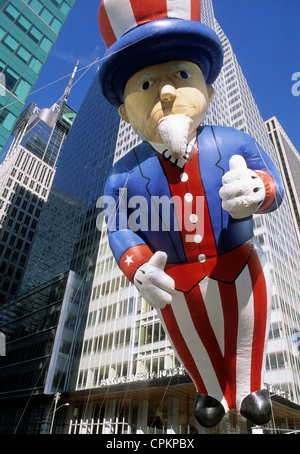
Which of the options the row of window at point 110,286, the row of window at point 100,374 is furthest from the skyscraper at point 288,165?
the row of window at point 100,374

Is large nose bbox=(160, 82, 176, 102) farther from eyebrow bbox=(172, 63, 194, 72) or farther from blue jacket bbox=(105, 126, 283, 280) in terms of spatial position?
blue jacket bbox=(105, 126, 283, 280)

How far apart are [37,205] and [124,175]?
189 ft

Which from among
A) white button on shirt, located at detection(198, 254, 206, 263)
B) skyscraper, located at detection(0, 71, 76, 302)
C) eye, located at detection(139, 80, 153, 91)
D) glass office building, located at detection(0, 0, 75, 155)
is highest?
skyscraper, located at detection(0, 71, 76, 302)

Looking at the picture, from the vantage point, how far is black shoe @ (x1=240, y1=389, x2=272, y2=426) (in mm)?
2994

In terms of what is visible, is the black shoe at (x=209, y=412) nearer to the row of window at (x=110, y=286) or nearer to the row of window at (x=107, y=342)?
the row of window at (x=107, y=342)

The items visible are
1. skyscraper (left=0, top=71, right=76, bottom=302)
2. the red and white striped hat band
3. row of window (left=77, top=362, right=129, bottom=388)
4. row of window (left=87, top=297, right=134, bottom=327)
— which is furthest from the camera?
skyscraper (left=0, top=71, right=76, bottom=302)

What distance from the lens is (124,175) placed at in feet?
12.5

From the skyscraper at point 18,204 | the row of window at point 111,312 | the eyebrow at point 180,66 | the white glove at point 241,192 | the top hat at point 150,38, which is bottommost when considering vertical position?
the white glove at point 241,192

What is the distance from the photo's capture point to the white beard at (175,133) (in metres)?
3.03

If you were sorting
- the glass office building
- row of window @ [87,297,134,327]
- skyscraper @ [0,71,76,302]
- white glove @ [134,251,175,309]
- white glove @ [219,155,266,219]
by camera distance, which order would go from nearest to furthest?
1. white glove @ [219,155,266,219]
2. white glove @ [134,251,175,309]
3. the glass office building
4. row of window @ [87,297,134,327]
5. skyscraper @ [0,71,76,302]

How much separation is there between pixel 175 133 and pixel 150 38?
112cm

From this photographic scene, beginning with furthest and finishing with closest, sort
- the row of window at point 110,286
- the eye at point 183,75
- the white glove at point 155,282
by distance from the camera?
the row of window at point 110,286
the eye at point 183,75
the white glove at point 155,282

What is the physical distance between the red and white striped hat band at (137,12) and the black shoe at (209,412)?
3971mm

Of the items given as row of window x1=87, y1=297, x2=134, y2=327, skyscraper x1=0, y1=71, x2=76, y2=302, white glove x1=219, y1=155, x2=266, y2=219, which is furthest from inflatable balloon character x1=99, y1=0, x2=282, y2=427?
skyscraper x1=0, y1=71, x2=76, y2=302
